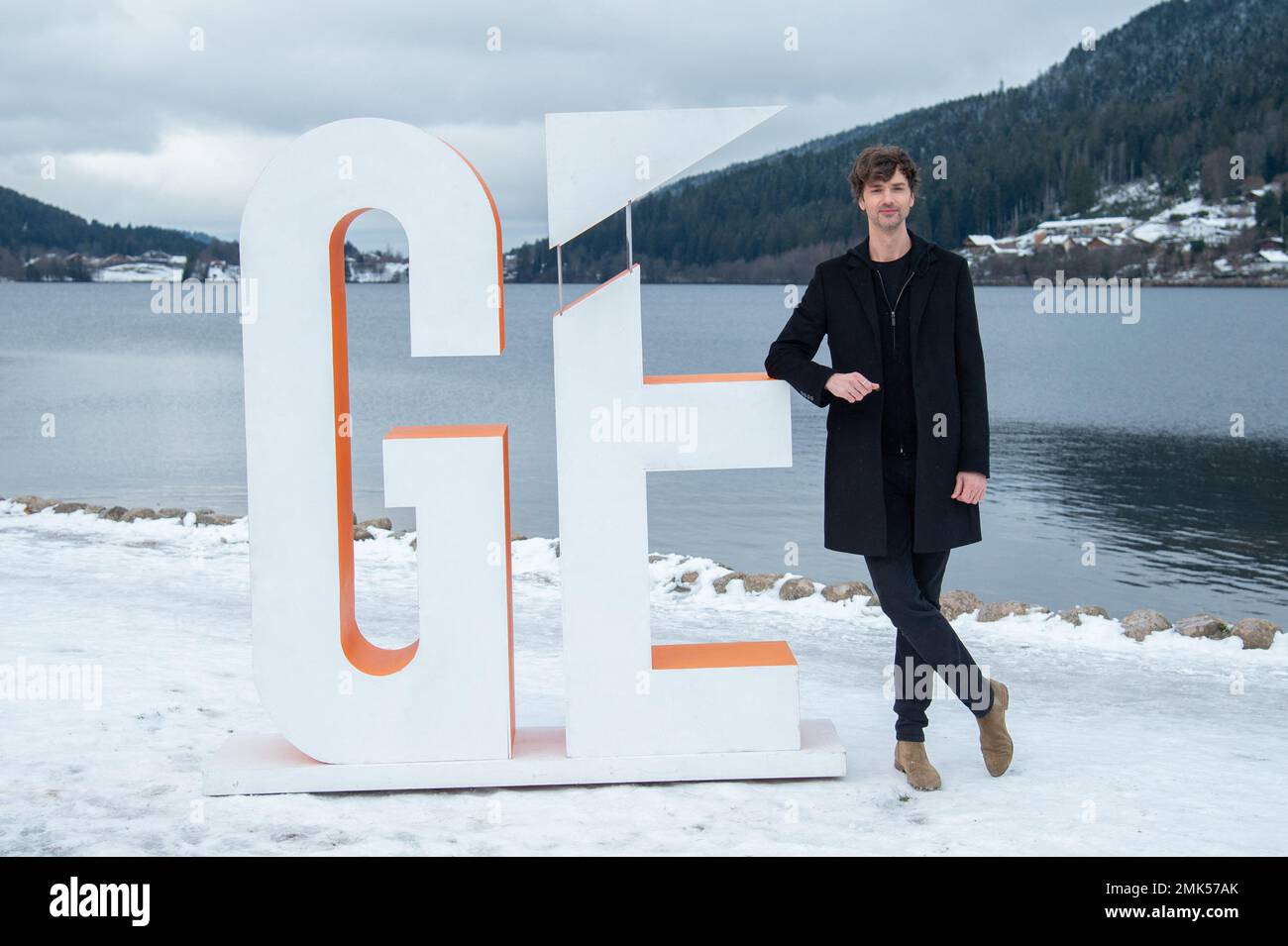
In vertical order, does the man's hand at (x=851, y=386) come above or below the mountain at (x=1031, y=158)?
below

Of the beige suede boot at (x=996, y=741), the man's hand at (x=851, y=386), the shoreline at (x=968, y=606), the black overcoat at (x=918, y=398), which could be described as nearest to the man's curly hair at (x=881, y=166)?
the black overcoat at (x=918, y=398)

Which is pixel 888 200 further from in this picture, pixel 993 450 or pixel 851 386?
pixel 993 450

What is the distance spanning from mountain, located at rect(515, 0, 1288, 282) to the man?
2832 inches

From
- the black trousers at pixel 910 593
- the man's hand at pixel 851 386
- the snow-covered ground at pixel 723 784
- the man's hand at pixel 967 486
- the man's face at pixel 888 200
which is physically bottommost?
the snow-covered ground at pixel 723 784

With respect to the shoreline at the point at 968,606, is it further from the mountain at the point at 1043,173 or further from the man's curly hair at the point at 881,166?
the mountain at the point at 1043,173

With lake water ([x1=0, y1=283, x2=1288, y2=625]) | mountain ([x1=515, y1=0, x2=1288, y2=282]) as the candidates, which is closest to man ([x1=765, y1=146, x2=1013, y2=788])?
lake water ([x1=0, y1=283, x2=1288, y2=625])

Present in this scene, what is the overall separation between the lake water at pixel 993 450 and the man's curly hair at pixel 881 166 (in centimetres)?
939

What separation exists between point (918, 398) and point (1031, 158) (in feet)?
421

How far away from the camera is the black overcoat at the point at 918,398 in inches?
171

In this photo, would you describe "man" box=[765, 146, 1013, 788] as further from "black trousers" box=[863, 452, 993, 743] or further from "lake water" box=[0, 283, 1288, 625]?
"lake water" box=[0, 283, 1288, 625]

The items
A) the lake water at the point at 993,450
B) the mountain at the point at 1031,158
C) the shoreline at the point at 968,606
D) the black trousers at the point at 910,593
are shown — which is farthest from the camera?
the mountain at the point at 1031,158

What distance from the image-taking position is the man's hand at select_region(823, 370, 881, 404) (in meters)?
4.27

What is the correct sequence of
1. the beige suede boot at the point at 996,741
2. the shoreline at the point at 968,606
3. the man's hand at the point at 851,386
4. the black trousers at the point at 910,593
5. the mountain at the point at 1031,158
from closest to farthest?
the man's hand at the point at 851,386
the black trousers at the point at 910,593
the beige suede boot at the point at 996,741
the shoreline at the point at 968,606
the mountain at the point at 1031,158

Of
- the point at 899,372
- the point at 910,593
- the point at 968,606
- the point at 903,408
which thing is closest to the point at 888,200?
the point at 899,372
